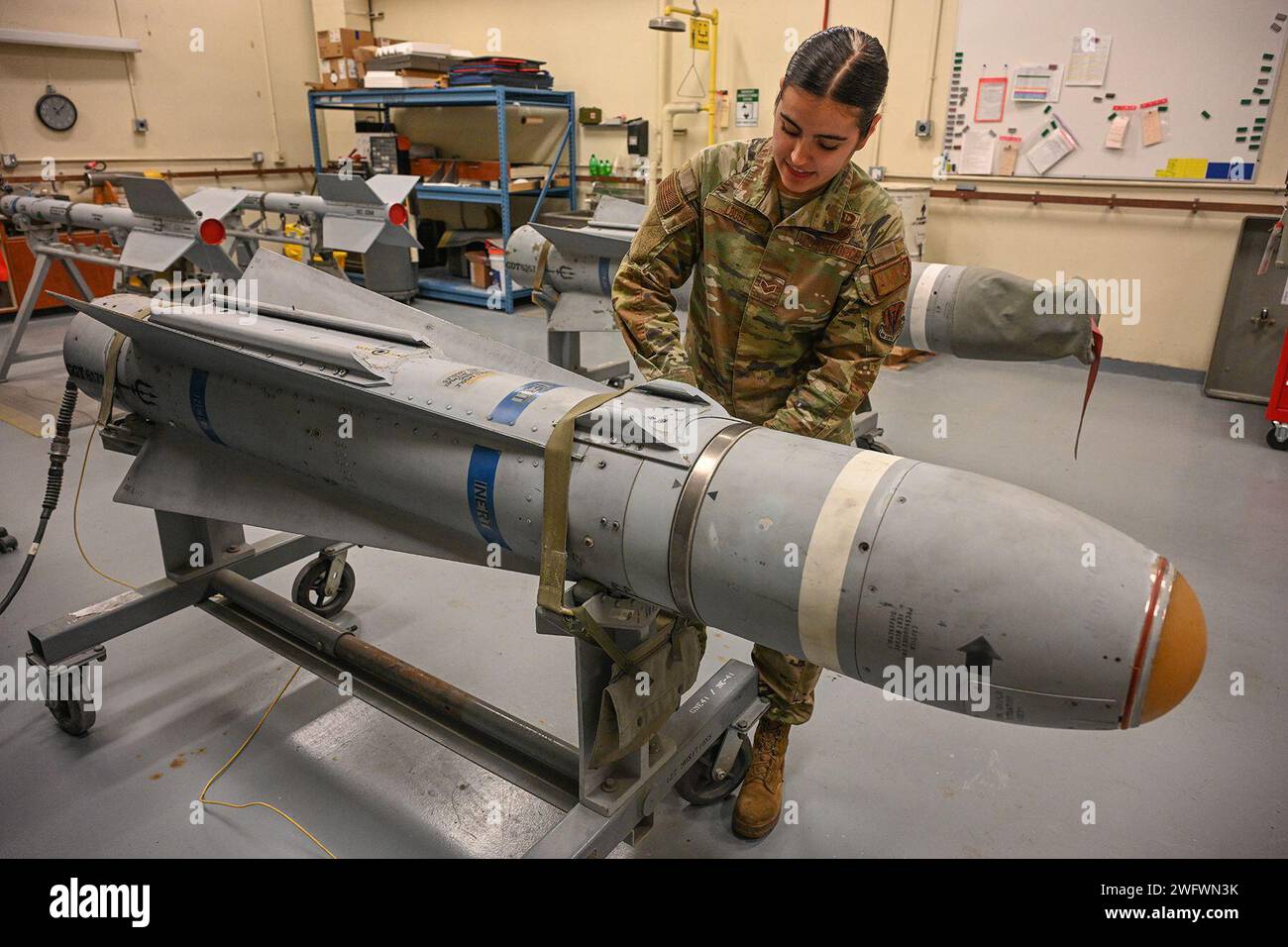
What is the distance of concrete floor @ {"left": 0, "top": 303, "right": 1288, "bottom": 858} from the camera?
5.39ft

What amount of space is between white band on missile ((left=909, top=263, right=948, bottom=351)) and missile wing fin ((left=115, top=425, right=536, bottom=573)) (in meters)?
2.12

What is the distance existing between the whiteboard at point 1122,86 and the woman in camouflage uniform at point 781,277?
3868 millimetres

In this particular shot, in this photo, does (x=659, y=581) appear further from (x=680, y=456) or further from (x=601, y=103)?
(x=601, y=103)

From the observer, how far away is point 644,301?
157 centimetres

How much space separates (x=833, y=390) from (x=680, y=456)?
458mm

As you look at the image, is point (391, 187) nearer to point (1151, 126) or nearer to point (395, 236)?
point (395, 236)

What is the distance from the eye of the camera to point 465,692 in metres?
1.67

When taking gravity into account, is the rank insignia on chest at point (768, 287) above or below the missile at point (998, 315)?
above

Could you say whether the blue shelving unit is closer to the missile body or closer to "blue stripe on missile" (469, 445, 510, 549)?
the missile body

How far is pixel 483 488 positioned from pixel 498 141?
18.4 feet

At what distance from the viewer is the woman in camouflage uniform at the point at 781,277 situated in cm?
142

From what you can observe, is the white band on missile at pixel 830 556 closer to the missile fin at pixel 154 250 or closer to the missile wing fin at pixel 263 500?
the missile wing fin at pixel 263 500

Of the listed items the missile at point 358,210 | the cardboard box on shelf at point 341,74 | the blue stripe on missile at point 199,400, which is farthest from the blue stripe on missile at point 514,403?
the cardboard box on shelf at point 341,74
